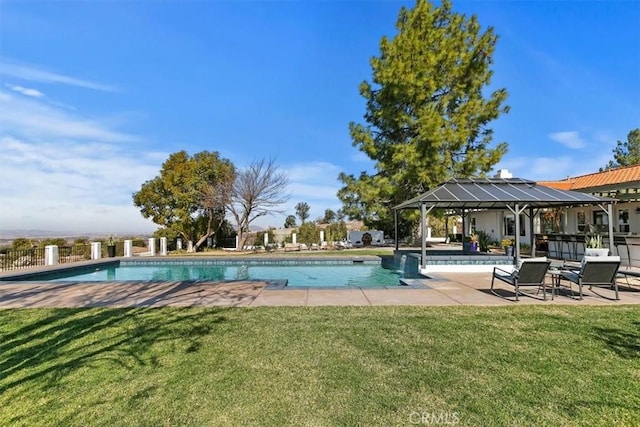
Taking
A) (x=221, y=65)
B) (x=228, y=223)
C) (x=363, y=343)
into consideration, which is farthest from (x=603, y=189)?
(x=228, y=223)

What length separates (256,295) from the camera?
23.9 feet

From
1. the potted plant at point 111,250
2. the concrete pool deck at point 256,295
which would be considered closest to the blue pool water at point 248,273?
the potted plant at point 111,250

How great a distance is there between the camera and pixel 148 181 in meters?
25.3

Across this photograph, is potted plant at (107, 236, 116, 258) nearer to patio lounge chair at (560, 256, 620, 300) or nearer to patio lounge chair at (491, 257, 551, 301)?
patio lounge chair at (491, 257, 551, 301)

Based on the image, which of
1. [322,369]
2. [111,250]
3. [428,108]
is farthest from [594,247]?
[111,250]

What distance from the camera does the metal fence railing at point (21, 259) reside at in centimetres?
1475

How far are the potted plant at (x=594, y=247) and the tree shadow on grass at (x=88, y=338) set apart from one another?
354 inches

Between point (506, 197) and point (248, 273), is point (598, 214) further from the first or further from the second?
point (248, 273)

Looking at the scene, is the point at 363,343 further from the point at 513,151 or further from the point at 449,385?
the point at 513,151

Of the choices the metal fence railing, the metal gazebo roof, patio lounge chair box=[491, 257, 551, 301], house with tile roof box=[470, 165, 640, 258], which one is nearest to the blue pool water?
the metal fence railing

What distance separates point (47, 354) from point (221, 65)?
53.2ft

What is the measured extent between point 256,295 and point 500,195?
9.00m

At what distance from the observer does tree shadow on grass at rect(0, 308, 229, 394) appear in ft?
11.9

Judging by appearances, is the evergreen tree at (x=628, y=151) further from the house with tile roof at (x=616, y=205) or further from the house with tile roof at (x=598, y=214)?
the house with tile roof at (x=616, y=205)
